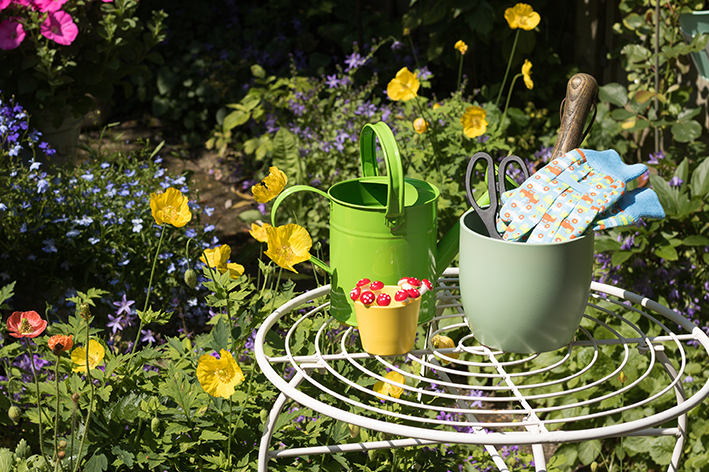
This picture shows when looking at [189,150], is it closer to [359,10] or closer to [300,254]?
[359,10]

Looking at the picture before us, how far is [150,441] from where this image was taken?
1132mm

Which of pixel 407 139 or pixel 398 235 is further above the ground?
pixel 398 235

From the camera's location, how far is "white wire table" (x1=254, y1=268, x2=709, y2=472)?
0.83 meters

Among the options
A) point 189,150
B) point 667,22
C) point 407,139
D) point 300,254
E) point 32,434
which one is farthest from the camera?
point 189,150

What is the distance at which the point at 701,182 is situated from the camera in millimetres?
1875

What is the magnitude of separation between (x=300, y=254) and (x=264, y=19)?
3.62 m

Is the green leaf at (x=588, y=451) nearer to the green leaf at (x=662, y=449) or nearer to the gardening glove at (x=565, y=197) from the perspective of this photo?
the green leaf at (x=662, y=449)

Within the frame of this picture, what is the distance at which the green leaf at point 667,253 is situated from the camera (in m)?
1.82

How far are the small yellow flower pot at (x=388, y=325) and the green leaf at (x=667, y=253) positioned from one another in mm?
1159

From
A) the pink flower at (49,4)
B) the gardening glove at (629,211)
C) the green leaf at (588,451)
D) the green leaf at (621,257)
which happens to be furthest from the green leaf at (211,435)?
the pink flower at (49,4)

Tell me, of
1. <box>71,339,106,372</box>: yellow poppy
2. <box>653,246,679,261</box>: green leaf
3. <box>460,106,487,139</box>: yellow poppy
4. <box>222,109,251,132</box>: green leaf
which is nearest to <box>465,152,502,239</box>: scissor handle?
<box>71,339,106,372</box>: yellow poppy

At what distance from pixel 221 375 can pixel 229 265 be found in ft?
0.87

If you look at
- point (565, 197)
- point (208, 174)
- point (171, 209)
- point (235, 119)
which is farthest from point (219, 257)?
point (208, 174)

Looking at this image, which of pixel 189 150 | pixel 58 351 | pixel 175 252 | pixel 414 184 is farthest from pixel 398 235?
pixel 189 150
